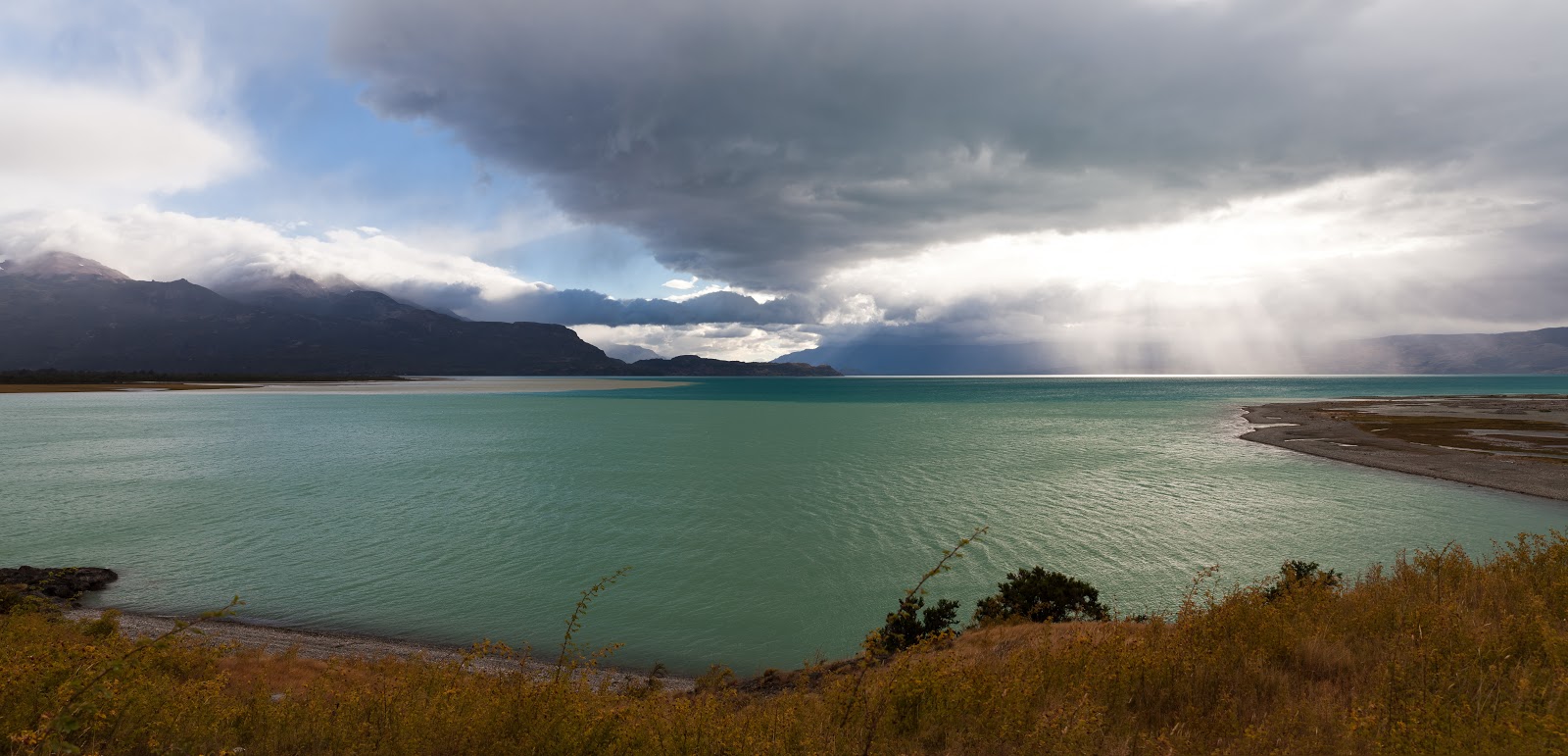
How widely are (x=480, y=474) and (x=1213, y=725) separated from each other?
4502 cm

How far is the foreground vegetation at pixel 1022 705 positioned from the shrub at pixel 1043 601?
6.56 metres

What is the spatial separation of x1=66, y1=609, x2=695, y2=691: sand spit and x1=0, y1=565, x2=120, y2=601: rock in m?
1.64

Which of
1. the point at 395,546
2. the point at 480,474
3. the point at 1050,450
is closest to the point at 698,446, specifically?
the point at 480,474

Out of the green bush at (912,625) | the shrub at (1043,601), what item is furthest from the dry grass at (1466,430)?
the green bush at (912,625)

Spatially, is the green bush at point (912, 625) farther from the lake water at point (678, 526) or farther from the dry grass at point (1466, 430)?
the dry grass at point (1466, 430)

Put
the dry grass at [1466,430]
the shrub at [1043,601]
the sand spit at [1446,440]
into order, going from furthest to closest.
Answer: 1. the dry grass at [1466,430]
2. the sand spit at [1446,440]
3. the shrub at [1043,601]

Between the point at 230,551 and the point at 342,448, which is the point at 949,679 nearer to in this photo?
the point at 230,551

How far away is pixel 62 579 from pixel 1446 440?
9044 cm

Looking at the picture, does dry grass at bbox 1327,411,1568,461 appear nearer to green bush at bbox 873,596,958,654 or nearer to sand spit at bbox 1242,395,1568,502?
sand spit at bbox 1242,395,1568,502

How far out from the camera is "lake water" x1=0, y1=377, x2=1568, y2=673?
1986 centimetres

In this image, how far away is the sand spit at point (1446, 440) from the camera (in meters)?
40.6

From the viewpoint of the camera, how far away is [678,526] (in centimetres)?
3020

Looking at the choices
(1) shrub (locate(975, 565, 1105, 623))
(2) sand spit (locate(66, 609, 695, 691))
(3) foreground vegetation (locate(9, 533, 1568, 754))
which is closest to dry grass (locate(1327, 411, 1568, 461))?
(1) shrub (locate(975, 565, 1105, 623))

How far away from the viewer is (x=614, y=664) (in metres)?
16.1
